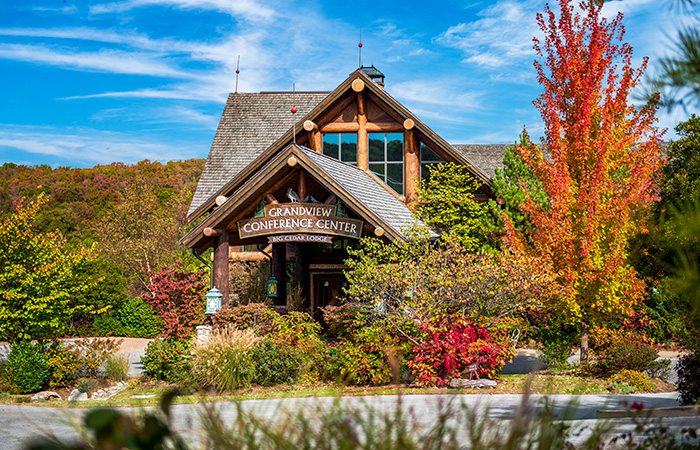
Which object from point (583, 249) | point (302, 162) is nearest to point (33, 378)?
point (302, 162)

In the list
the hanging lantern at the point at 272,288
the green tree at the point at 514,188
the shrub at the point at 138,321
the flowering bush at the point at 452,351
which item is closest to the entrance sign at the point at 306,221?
the flowering bush at the point at 452,351

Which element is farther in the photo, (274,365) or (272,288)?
(272,288)

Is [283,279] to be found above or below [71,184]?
below

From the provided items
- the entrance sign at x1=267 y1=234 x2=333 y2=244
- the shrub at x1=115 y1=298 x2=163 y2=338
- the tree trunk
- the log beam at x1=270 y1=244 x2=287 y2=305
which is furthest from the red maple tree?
the shrub at x1=115 y1=298 x2=163 y2=338

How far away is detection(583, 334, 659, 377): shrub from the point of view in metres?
14.2

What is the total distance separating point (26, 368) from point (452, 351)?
885 cm

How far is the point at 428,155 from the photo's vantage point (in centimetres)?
2252

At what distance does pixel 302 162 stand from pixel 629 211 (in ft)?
23.7

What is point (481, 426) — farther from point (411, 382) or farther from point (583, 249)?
point (583, 249)

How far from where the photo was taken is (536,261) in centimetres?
1512

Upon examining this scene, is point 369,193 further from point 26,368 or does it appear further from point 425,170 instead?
point 26,368

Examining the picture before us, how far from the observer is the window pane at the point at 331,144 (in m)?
22.9

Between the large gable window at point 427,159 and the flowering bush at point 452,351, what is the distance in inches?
337

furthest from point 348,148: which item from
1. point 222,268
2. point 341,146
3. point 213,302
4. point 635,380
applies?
point 635,380
